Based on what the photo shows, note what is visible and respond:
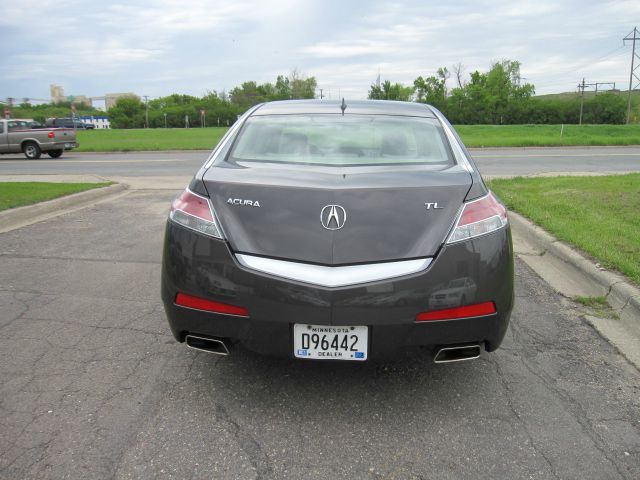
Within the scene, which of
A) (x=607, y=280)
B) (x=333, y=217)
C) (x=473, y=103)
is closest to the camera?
(x=333, y=217)

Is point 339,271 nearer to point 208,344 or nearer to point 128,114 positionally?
point 208,344

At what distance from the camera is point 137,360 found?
335 cm

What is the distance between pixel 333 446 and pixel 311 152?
1.65m

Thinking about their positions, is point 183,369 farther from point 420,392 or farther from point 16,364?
point 420,392

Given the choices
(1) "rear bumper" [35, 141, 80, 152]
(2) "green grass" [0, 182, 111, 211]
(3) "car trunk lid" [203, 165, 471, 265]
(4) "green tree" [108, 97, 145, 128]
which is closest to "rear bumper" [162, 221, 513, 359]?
(3) "car trunk lid" [203, 165, 471, 265]

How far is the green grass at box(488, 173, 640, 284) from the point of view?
5113 millimetres

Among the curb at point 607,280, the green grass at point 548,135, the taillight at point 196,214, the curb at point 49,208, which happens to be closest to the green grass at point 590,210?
the curb at point 607,280

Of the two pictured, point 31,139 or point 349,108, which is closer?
point 349,108

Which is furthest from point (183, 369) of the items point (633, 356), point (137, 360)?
point (633, 356)

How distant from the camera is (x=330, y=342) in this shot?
2551mm

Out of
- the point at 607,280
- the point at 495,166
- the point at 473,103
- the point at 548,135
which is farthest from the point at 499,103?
the point at 607,280

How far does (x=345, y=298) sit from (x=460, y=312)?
564 mm

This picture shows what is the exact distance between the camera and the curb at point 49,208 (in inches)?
287

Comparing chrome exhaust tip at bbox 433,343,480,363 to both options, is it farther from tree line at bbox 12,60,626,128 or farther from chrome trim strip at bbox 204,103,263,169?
tree line at bbox 12,60,626,128
